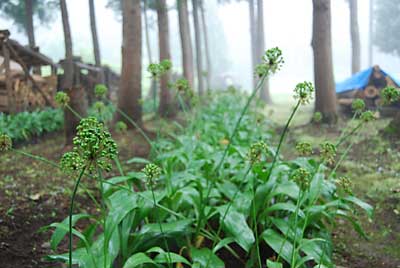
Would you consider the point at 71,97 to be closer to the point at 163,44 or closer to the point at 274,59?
the point at 274,59

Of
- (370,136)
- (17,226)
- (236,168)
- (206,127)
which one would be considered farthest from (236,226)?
(370,136)

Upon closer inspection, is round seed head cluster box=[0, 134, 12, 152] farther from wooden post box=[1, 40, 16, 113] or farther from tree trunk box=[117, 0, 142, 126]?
wooden post box=[1, 40, 16, 113]

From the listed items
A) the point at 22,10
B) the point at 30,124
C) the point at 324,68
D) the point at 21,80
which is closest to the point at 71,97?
the point at 30,124

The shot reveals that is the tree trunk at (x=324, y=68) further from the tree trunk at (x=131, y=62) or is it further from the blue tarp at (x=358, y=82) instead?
the tree trunk at (x=131, y=62)

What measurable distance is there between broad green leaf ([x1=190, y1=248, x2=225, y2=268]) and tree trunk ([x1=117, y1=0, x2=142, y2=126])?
3.91m

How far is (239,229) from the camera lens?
163cm

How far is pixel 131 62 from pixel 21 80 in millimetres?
2413

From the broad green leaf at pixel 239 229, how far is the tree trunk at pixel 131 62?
3851 millimetres

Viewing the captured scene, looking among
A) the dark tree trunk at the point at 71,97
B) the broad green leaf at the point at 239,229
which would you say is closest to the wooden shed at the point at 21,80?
the dark tree trunk at the point at 71,97

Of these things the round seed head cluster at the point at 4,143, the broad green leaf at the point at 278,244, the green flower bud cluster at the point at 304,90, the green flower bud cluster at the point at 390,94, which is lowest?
the broad green leaf at the point at 278,244

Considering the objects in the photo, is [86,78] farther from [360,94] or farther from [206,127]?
[360,94]

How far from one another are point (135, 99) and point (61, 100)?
3.73 metres

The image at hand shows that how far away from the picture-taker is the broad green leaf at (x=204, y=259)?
153 centimetres

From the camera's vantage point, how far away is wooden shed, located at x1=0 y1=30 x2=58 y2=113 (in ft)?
19.2
